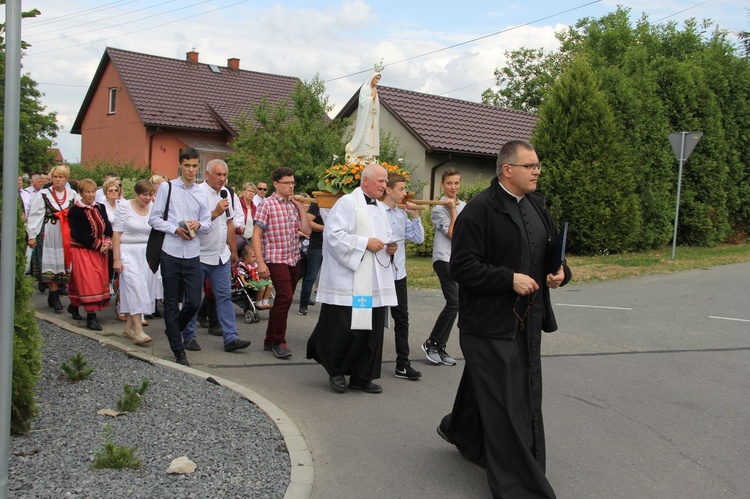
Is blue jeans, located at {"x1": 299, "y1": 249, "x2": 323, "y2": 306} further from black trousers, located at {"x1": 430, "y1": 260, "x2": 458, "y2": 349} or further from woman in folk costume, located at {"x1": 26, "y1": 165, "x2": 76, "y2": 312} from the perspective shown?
black trousers, located at {"x1": 430, "y1": 260, "x2": 458, "y2": 349}

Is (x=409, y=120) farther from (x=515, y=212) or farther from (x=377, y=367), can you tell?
(x=515, y=212)

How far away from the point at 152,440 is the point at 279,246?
11.7 feet

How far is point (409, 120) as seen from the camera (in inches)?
1069

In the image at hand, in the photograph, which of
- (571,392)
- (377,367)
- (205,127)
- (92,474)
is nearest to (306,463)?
(92,474)

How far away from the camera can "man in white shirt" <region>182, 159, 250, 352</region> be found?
847 cm

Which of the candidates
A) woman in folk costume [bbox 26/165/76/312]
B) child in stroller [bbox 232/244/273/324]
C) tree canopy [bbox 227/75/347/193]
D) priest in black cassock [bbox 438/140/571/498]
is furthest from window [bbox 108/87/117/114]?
priest in black cassock [bbox 438/140/571/498]

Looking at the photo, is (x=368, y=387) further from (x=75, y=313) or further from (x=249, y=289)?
(x=75, y=313)

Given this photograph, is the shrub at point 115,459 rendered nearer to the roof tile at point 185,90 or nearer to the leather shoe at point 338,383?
the leather shoe at point 338,383

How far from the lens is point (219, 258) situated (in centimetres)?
876

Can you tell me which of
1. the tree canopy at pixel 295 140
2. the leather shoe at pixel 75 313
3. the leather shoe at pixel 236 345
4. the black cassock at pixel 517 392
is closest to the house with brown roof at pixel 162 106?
the tree canopy at pixel 295 140

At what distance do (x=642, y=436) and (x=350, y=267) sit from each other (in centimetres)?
273

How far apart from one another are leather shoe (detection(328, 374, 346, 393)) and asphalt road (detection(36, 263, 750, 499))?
0.06 meters

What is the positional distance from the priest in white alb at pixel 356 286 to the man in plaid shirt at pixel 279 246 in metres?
1.42

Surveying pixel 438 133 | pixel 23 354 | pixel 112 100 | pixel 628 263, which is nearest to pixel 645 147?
pixel 628 263
